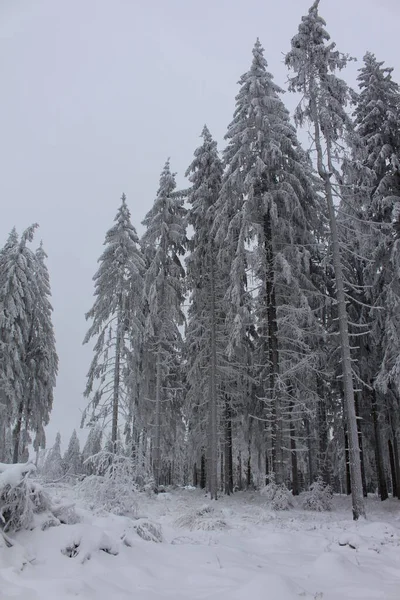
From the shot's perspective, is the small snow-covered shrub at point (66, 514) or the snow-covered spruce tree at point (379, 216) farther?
the snow-covered spruce tree at point (379, 216)

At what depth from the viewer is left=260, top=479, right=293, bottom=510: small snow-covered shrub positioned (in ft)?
43.7

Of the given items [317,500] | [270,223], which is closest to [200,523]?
[317,500]

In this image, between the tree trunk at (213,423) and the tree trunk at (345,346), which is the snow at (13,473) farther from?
the tree trunk at (213,423)

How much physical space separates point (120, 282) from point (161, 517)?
44.2ft

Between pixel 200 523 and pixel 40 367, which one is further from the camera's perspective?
pixel 40 367

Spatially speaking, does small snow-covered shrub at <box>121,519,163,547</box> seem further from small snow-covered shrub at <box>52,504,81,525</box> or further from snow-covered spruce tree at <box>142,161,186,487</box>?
snow-covered spruce tree at <box>142,161,186,487</box>

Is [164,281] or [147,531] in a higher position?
[164,281]

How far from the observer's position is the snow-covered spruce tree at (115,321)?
Answer: 2064cm

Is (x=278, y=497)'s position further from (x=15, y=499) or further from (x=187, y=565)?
(x=15, y=499)

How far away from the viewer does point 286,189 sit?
16.6 metres

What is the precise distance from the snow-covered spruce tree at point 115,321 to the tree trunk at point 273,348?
7738mm

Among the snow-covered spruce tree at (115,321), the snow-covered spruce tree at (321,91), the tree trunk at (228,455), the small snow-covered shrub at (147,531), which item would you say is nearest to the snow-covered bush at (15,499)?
the small snow-covered shrub at (147,531)

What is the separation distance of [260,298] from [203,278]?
484cm

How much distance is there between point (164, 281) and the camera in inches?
880
